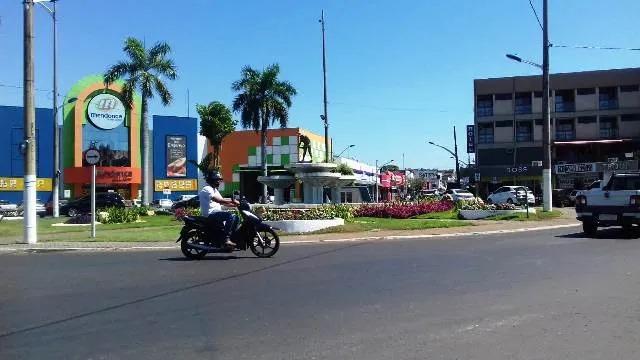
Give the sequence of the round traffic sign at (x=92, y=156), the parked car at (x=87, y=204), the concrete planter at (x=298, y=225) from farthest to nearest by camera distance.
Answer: the parked car at (x=87, y=204) → the concrete planter at (x=298, y=225) → the round traffic sign at (x=92, y=156)

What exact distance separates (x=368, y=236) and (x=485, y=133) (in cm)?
5429

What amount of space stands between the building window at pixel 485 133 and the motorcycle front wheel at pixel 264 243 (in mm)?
59910

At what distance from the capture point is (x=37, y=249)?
17.1 meters

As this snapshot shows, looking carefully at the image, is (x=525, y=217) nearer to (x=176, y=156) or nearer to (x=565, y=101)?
(x=176, y=156)

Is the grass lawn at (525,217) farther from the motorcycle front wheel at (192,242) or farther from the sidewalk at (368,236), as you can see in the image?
the motorcycle front wheel at (192,242)

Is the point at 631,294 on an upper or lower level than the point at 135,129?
lower

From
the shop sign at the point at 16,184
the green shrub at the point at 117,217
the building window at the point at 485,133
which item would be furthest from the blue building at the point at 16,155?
the building window at the point at 485,133

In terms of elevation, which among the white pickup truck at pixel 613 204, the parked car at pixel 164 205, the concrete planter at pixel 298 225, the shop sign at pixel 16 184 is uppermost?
the shop sign at pixel 16 184

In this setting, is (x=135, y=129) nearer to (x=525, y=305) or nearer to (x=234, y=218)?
(x=234, y=218)

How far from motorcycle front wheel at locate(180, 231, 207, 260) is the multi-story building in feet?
180

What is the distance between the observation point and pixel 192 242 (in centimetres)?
Result: 1384

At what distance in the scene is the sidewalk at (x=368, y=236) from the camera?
17.6 meters

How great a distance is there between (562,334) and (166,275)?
7.07 metres

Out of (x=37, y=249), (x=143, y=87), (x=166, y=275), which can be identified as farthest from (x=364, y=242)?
(x=143, y=87)
